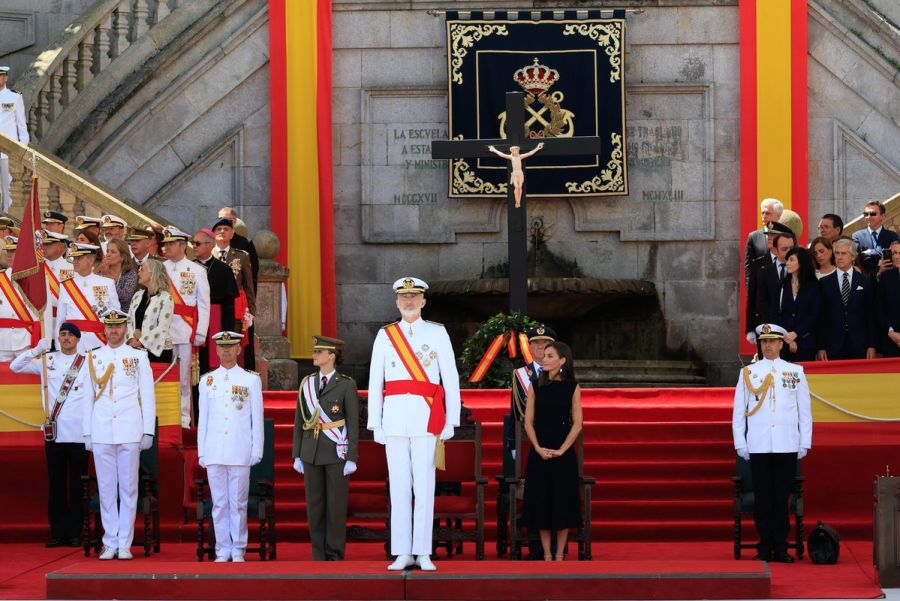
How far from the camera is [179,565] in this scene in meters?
10.8

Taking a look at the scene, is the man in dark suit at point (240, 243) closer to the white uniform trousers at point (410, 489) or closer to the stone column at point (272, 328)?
the stone column at point (272, 328)

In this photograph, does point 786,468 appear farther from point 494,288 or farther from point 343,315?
point 343,315

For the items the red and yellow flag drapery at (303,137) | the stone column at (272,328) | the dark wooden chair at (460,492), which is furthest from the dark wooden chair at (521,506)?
the red and yellow flag drapery at (303,137)

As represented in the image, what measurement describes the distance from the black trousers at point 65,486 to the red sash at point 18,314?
1467 mm

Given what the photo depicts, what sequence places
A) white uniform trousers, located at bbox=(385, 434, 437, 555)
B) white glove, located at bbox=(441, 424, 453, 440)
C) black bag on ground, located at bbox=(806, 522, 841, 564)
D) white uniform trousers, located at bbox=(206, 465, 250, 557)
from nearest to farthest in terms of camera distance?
white uniform trousers, located at bbox=(385, 434, 437, 555), white glove, located at bbox=(441, 424, 453, 440), black bag on ground, located at bbox=(806, 522, 841, 564), white uniform trousers, located at bbox=(206, 465, 250, 557)

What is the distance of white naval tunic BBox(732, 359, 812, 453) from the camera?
12.1 meters

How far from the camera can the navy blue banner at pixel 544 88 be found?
66.2 feet

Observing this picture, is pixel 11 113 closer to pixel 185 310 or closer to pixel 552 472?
pixel 185 310

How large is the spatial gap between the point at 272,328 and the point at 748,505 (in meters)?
6.85

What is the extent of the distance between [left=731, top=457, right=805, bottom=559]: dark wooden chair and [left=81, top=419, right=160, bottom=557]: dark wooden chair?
4.14m

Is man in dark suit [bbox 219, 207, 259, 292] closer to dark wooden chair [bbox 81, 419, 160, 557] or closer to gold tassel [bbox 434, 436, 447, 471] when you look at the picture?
dark wooden chair [bbox 81, 419, 160, 557]

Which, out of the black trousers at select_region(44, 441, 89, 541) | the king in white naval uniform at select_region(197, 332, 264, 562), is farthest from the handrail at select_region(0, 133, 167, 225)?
the king in white naval uniform at select_region(197, 332, 264, 562)

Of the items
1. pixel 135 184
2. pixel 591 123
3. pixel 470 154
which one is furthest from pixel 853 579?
pixel 135 184

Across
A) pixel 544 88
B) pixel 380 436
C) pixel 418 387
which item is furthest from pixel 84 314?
pixel 544 88
